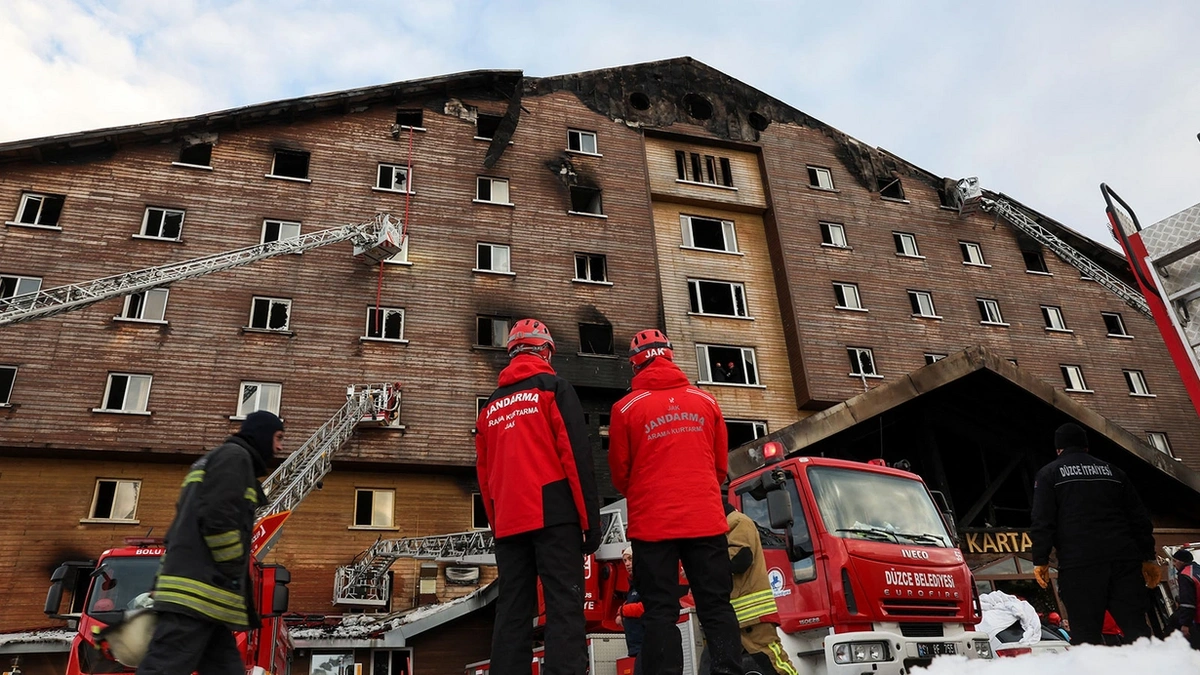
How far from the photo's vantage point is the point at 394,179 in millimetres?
27141

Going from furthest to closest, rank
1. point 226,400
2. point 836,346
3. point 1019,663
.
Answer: point 836,346
point 226,400
point 1019,663

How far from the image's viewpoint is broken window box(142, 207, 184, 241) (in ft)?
78.6

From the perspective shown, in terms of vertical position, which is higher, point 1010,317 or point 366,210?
point 366,210

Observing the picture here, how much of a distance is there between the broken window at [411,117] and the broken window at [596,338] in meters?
9.66

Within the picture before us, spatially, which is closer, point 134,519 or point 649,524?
point 649,524

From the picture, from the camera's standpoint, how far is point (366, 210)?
26.1 metres

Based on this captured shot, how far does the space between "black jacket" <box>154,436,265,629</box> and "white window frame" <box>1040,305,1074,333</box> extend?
111ft

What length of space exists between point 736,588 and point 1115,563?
301cm

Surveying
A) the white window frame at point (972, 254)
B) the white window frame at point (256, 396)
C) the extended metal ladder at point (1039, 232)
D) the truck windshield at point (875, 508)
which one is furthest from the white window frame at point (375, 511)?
the extended metal ladder at point (1039, 232)

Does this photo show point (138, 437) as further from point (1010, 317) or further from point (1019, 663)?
point (1010, 317)

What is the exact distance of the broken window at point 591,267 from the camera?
27.4 metres

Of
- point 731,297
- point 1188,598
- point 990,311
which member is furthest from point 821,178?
point 1188,598

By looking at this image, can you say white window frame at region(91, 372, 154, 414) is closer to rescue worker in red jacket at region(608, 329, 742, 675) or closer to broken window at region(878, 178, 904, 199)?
rescue worker in red jacket at region(608, 329, 742, 675)

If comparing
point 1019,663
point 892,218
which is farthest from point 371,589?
point 892,218
